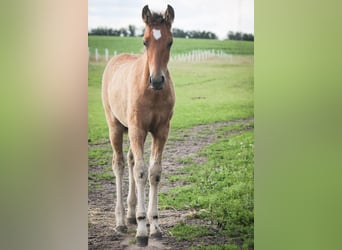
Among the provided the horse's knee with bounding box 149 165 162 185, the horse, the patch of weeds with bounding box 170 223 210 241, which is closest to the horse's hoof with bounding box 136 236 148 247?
the horse

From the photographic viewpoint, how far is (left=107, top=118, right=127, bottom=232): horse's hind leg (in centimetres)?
212

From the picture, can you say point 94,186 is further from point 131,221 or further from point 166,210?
point 166,210

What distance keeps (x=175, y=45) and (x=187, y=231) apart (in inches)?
33.6

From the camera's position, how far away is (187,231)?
213cm

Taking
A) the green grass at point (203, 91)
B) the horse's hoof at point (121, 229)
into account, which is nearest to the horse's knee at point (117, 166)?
the green grass at point (203, 91)

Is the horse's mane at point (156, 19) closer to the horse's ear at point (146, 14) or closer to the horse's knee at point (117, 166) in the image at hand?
the horse's ear at point (146, 14)

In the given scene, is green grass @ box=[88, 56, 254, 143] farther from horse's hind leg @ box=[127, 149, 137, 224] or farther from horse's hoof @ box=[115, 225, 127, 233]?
horse's hoof @ box=[115, 225, 127, 233]

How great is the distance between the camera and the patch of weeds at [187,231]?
2127mm

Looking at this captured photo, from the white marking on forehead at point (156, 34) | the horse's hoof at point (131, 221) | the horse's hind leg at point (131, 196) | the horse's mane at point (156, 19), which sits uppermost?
the horse's mane at point (156, 19)
